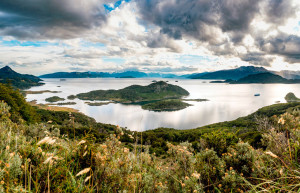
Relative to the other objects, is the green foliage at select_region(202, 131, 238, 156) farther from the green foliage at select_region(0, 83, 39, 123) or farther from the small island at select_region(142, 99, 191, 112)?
the small island at select_region(142, 99, 191, 112)

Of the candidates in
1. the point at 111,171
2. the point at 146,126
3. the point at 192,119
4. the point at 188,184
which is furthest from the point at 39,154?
the point at 192,119

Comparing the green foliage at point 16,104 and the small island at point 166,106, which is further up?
the green foliage at point 16,104

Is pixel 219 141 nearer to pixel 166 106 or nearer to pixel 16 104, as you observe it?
pixel 16 104

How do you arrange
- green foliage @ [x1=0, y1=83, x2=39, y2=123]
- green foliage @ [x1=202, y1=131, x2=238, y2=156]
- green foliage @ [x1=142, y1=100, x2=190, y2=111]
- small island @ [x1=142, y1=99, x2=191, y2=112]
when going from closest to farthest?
green foliage @ [x1=202, y1=131, x2=238, y2=156]
green foliage @ [x1=0, y1=83, x2=39, y2=123]
small island @ [x1=142, y1=99, x2=191, y2=112]
green foliage @ [x1=142, y1=100, x2=190, y2=111]

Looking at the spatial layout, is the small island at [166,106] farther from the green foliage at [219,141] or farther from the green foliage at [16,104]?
the green foliage at [219,141]

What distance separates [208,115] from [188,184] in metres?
143

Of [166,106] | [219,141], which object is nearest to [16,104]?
[219,141]

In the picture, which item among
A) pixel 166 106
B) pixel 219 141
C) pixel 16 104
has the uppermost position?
pixel 219 141

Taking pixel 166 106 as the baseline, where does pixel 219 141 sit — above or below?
above

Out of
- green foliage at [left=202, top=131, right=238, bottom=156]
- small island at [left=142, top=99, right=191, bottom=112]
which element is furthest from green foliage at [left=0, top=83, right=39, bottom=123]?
small island at [left=142, top=99, right=191, bottom=112]

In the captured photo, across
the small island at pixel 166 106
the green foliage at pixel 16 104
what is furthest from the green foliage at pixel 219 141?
the small island at pixel 166 106

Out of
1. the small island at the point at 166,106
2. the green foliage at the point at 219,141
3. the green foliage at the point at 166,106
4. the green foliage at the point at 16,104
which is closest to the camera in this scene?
the green foliage at the point at 219,141

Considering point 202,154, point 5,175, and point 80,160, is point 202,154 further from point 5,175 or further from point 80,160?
point 5,175

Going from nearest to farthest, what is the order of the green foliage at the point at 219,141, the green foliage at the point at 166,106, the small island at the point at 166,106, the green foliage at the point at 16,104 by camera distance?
the green foliage at the point at 219,141
the green foliage at the point at 16,104
the small island at the point at 166,106
the green foliage at the point at 166,106
